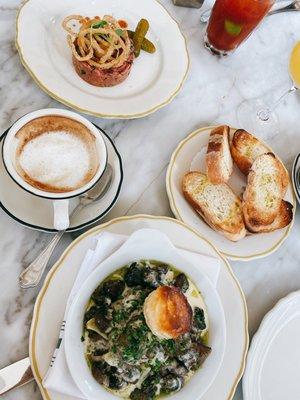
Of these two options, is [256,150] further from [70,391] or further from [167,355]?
[70,391]

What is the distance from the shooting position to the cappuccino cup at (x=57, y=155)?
3.57 feet

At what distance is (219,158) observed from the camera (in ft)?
4.40

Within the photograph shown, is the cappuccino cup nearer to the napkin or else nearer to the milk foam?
the milk foam

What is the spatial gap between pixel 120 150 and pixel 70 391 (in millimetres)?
702

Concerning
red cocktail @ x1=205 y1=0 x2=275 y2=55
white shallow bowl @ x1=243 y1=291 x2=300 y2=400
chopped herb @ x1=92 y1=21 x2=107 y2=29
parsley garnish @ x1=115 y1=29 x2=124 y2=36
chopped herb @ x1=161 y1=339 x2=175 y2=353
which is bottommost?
white shallow bowl @ x1=243 y1=291 x2=300 y2=400

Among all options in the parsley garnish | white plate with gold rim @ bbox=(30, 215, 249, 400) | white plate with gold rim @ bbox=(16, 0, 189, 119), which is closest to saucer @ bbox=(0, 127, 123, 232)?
white plate with gold rim @ bbox=(30, 215, 249, 400)

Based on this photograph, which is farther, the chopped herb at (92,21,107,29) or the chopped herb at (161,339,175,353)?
the chopped herb at (92,21,107,29)

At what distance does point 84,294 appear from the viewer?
1.02 m

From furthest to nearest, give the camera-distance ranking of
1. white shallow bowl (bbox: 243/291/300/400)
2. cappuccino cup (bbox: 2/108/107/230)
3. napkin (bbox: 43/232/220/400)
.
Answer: white shallow bowl (bbox: 243/291/300/400)
cappuccino cup (bbox: 2/108/107/230)
napkin (bbox: 43/232/220/400)

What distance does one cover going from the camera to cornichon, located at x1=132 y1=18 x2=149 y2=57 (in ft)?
4.98

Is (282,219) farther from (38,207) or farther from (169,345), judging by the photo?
(38,207)

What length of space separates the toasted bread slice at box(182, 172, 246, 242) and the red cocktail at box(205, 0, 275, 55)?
0.55 metres

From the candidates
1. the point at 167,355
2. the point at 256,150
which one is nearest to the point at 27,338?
the point at 167,355

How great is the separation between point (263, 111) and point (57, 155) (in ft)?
2.69
